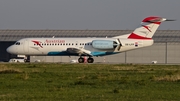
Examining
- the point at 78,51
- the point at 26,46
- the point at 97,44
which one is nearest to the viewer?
the point at 97,44

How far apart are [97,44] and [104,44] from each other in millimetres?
1032

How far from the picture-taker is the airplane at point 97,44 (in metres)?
76.8

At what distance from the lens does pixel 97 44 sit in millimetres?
76562

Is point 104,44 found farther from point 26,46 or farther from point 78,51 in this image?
point 26,46

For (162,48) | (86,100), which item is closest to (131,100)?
(86,100)

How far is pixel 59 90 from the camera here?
27234 mm

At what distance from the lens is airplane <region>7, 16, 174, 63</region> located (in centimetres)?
7675

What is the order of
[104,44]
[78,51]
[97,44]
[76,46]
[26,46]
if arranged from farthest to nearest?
1. [26,46]
2. [78,51]
3. [76,46]
4. [104,44]
5. [97,44]

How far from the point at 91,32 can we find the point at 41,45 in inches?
1309

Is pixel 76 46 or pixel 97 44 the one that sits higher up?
pixel 97 44
